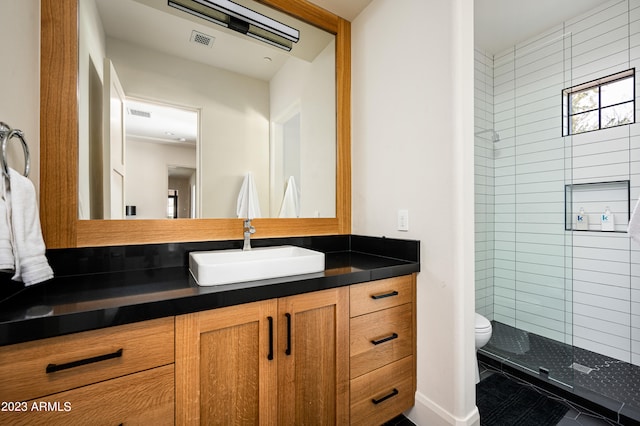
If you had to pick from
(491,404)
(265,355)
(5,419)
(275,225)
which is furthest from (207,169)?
(491,404)

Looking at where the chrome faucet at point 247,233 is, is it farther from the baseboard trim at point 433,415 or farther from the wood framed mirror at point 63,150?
the baseboard trim at point 433,415

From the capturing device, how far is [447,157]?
1335 mm

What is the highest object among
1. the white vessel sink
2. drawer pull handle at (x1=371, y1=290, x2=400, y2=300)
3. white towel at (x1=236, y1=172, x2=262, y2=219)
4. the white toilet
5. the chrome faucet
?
white towel at (x1=236, y1=172, x2=262, y2=219)

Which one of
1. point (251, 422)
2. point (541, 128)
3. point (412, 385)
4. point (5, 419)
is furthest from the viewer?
point (541, 128)

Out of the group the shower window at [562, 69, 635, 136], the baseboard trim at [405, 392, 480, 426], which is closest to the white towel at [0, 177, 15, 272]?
the baseboard trim at [405, 392, 480, 426]

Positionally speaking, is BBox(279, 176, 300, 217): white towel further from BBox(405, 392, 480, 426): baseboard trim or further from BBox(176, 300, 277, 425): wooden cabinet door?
BBox(405, 392, 480, 426): baseboard trim

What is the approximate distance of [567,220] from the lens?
2.08m

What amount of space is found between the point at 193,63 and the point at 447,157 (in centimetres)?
146

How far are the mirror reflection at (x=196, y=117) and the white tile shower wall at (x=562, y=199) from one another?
5.84ft

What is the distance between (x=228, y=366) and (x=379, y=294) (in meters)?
0.75

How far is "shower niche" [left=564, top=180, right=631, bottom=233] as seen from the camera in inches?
80.4

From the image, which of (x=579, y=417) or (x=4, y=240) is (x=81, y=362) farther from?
(x=579, y=417)

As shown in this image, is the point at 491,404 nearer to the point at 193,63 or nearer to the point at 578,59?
the point at 193,63

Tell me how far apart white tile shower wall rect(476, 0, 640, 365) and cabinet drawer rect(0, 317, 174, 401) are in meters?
2.60
